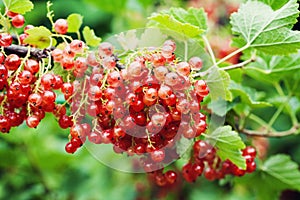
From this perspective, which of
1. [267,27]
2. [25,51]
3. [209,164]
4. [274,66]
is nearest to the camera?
[25,51]

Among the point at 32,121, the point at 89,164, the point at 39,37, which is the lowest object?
the point at 89,164

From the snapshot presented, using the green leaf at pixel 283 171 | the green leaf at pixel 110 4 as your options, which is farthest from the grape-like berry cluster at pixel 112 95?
the green leaf at pixel 110 4

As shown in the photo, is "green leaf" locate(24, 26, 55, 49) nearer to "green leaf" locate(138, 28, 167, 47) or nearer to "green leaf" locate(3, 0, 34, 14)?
"green leaf" locate(3, 0, 34, 14)

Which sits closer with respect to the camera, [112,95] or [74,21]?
[112,95]

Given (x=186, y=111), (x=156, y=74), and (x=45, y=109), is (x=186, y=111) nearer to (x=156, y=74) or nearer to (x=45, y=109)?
(x=156, y=74)

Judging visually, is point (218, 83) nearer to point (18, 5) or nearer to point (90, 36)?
point (90, 36)

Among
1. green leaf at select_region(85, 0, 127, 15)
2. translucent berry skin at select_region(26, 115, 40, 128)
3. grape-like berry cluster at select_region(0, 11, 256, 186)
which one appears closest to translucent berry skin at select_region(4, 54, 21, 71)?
grape-like berry cluster at select_region(0, 11, 256, 186)

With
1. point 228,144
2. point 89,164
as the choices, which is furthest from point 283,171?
point 89,164
